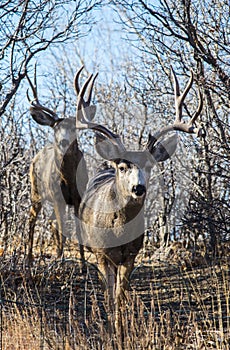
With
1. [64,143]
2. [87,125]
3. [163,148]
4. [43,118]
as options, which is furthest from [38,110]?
[163,148]

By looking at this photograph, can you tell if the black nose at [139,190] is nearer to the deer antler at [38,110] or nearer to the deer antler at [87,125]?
the deer antler at [87,125]

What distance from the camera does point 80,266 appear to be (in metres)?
10.1

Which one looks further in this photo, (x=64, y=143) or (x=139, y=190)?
(x=64, y=143)

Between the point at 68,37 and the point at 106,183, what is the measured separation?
268cm

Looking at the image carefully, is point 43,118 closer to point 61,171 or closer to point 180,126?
point 61,171

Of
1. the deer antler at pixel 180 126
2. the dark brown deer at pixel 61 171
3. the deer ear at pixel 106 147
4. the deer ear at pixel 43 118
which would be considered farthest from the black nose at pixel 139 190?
the deer ear at pixel 43 118

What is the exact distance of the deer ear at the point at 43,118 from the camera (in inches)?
392

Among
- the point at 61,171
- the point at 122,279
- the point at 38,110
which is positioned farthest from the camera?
the point at 61,171

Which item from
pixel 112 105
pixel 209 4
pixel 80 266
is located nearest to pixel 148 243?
pixel 80 266

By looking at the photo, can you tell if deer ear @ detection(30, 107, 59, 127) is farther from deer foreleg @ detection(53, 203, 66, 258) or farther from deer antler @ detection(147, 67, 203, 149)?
deer antler @ detection(147, 67, 203, 149)

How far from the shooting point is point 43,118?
1013 cm

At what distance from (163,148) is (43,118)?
325 centimetres

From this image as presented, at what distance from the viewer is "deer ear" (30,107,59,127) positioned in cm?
995

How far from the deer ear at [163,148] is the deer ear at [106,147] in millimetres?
407
